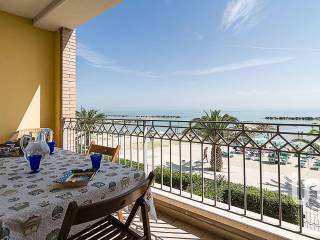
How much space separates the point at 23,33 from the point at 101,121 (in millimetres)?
2224

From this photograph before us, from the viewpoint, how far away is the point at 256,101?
4541 centimetres

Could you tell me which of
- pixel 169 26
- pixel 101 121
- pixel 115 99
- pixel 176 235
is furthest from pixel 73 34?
pixel 115 99

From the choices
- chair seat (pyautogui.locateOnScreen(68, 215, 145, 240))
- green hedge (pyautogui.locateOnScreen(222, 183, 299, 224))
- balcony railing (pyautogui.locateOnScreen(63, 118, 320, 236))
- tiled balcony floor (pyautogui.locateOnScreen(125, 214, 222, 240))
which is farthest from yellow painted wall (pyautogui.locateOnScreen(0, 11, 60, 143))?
green hedge (pyautogui.locateOnScreen(222, 183, 299, 224))

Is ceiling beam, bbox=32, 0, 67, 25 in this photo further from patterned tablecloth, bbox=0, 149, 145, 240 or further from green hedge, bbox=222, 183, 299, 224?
green hedge, bbox=222, 183, 299, 224

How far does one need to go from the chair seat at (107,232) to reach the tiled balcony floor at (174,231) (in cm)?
87

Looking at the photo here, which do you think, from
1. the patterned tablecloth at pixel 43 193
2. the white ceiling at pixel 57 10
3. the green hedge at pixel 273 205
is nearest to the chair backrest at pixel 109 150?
the patterned tablecloth at pixel 43 193

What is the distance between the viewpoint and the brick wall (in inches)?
169

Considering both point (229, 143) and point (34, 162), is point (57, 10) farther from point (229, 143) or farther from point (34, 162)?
point (229, 143)

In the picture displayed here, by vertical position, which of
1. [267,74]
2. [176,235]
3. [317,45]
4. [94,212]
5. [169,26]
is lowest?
[176,235]

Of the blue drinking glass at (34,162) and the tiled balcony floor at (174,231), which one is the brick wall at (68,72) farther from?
the blue drinking glass at (34,162)

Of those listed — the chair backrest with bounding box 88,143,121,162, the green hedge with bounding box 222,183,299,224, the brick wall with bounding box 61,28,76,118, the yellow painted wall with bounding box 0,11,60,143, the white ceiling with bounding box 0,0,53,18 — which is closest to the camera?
the chair backrest with bounding box 88,143,121,162

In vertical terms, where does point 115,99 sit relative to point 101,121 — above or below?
above

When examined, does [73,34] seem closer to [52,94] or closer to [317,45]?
[52,94]

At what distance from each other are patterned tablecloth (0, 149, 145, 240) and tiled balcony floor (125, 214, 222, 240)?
0.99 m
